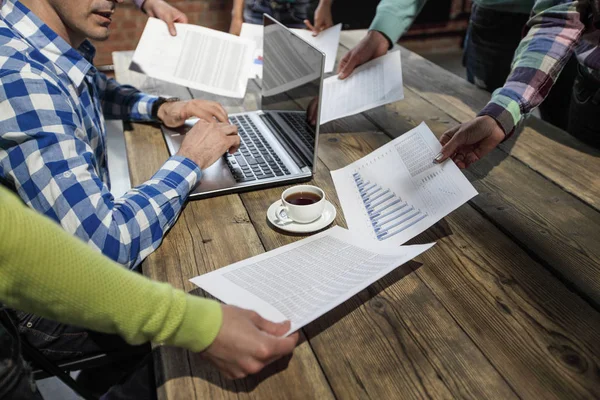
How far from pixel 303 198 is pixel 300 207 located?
0.24ft

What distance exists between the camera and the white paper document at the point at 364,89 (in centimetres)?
148

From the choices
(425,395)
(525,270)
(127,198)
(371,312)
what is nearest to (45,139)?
(127,198)

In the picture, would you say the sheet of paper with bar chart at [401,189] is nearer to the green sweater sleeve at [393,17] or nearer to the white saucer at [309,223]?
the white saucer at [309,223]

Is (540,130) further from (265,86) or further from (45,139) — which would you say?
(45,139)

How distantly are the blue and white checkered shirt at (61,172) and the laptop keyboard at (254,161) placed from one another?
16 centimetres

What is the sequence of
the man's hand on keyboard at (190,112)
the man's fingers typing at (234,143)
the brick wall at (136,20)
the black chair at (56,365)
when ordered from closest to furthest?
the black chair at (56,365), the man's fingers typing at (234,143), the man's hand on keyboard at (190,112), the brick wall at (136,20)

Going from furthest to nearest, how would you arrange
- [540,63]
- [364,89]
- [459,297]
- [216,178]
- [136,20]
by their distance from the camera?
[136,20] → [364,89] → [540,63] → [216,178] → [459,297]

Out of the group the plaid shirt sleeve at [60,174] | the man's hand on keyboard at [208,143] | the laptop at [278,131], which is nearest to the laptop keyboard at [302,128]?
the laptop at [278,131]

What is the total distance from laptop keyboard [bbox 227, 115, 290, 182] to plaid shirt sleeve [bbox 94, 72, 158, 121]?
31 cm

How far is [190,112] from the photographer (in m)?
1.41

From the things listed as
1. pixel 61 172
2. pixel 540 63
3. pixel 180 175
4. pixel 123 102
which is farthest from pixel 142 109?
pixel 540 63

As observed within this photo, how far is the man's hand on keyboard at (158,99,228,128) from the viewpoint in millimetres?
1396

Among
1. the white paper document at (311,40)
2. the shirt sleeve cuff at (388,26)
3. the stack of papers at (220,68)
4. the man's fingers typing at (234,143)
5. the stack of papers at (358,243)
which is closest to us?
the stack of papers at (358,243)

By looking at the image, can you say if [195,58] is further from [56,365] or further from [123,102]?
[56,365]
